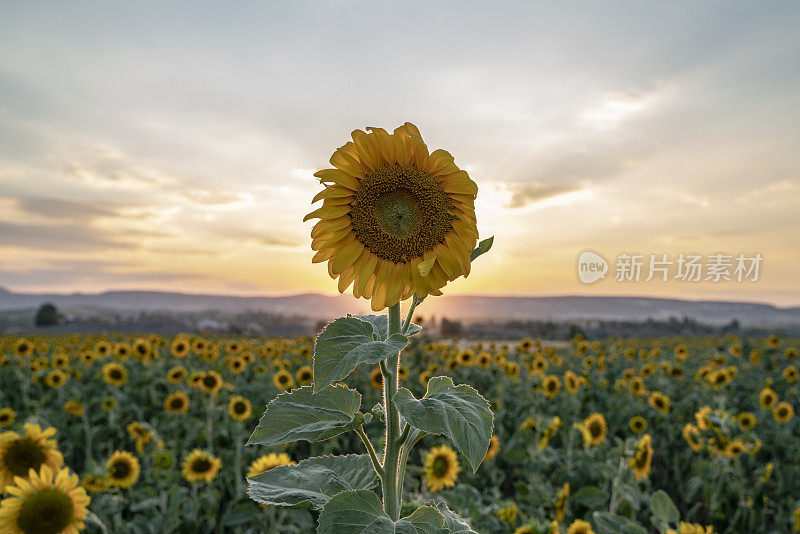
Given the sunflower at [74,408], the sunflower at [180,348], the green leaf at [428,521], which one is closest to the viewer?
the green leaf at [428,521]

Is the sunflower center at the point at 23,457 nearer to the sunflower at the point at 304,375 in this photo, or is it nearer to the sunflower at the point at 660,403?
the sunflower at the point at 304,375

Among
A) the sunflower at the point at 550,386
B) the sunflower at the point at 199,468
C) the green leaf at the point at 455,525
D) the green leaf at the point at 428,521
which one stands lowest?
the sunflower at the point at 199,468

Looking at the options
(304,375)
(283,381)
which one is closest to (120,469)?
(283,381)

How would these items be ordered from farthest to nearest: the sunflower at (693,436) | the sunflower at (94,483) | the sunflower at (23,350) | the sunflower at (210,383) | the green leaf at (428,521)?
1. the sunflower at (23,350)
2. the sunflower at (210,383)
3. the sunflower at (693,436)
4. the sunflower at (94,483)
5. the green leaf at (428,521)

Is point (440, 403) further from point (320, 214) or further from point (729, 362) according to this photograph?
point (729, 362)

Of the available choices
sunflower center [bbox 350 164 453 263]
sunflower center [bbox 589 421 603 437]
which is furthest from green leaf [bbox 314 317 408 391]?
sunflower center [bbox 589 421 603 437]

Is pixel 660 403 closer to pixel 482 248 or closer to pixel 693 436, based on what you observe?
pixel 693 436

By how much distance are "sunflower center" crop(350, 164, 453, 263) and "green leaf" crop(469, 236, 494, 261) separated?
0.09 m

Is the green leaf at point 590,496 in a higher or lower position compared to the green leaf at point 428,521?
lower

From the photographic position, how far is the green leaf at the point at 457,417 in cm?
118

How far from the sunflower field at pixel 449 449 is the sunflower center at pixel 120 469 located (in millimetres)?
16

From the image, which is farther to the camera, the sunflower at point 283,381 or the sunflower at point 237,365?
the sunflower at point 237,365

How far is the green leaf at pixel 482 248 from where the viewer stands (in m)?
1.40

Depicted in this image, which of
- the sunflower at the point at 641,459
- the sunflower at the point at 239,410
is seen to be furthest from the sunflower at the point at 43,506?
the sunflower at the point at 641,459
